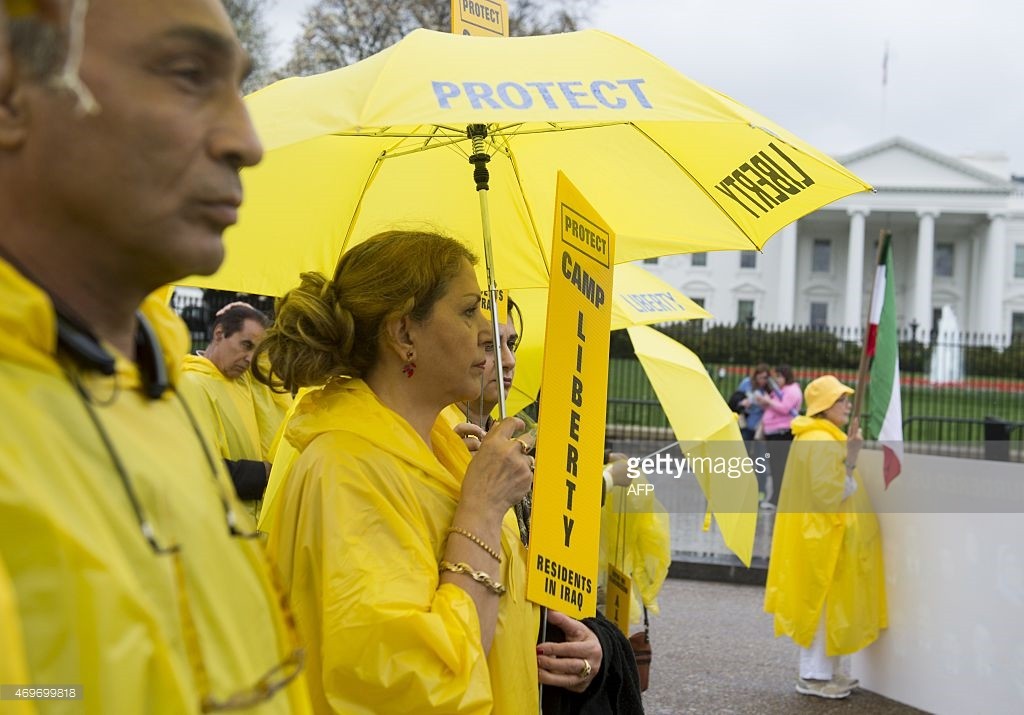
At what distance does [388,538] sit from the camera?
87.3 inches

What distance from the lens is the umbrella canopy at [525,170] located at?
2.67m

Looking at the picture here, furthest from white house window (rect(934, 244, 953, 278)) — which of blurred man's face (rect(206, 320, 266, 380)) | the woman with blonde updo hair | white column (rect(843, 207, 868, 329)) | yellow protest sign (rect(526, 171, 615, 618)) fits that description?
the woman with blonde updo hair

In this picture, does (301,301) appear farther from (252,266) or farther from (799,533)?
(799,533)

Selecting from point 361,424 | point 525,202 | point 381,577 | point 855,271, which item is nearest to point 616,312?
point 525,202

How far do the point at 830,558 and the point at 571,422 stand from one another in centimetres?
554

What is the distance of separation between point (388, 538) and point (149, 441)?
3.82ft

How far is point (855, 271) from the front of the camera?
69500 mm

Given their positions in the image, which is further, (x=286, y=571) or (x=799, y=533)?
(x=799, y=533)

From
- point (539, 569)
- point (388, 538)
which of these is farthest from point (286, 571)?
point (539, 569)

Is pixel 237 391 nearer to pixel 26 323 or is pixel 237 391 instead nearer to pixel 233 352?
pixel 233 352

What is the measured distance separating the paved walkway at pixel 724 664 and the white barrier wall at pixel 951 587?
36cm

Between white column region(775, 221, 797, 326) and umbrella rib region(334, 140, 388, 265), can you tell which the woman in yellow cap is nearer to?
umbrella rib region(334, 140, 388, 265)

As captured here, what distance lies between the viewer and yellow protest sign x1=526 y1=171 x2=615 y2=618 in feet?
8.30

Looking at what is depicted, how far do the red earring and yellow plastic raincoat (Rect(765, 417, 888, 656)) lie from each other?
18.4ft
